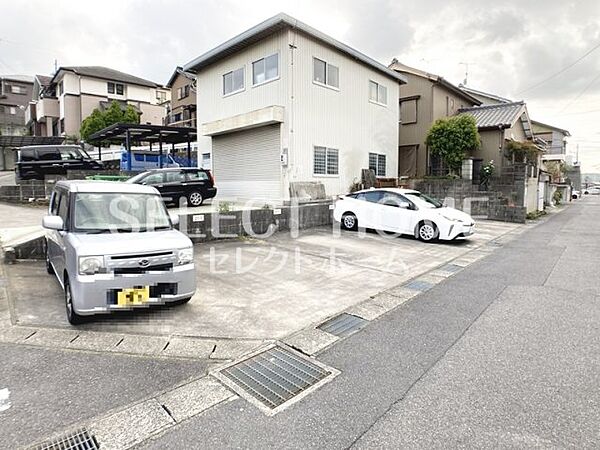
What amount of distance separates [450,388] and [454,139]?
622 inches

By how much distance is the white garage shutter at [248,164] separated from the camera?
529 inches

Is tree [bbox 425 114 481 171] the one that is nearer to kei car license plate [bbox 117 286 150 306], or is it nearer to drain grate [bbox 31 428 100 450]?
kei car license plate [bbox 117 286 150 306]

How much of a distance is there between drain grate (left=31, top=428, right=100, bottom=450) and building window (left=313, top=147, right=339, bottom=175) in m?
12.0

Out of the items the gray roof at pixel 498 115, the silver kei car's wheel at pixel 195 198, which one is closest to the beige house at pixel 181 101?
the silver kei car's wheel at pixel 195 198

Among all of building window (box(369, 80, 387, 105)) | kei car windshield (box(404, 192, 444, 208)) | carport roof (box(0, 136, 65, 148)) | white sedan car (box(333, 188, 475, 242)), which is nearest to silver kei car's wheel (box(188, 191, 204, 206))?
white sedan car (box(333, 188, 475, 242))

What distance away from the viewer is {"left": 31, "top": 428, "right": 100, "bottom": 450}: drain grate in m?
2.25

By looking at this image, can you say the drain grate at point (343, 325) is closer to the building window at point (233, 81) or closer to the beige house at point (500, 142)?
the building window at point (233, 81)

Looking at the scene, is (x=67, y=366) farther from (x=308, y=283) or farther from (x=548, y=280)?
(x=548, y=280)

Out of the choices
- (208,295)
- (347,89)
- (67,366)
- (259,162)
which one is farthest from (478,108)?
(67,366)

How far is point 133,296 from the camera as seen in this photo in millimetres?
3893

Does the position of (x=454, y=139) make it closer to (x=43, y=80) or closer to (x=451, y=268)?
(x=451, y=268)

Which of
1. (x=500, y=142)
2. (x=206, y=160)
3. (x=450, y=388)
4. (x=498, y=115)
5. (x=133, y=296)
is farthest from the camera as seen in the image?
(x=498, y=115)

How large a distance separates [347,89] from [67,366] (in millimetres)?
13989

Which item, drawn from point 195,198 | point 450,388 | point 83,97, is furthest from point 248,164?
point 83,97
